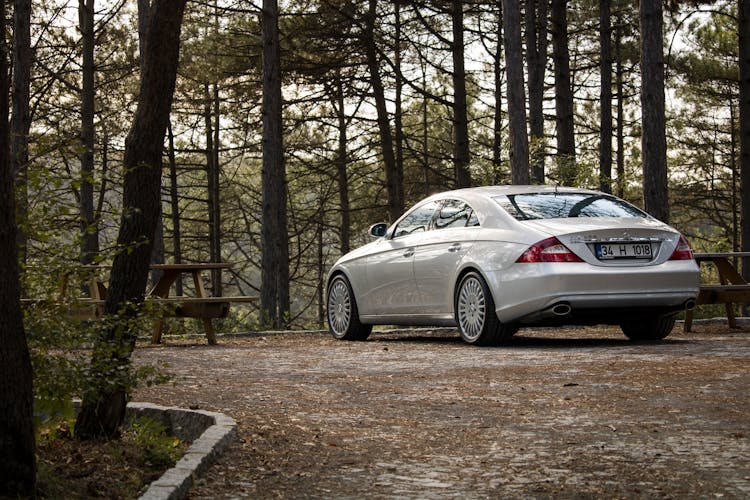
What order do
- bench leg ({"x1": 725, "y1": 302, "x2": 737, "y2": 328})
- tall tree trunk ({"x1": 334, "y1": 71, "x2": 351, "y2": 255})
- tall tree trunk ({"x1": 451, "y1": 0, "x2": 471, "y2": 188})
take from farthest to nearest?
tall tree trunk ({"x1": 334, "y1": 71, "x2": 351, "y2": 255}) < tall tree trunk ({"x1": 451, "y1": 0, "x2": 471, "y2": 188}) < bench leg ({"x1": 725, "y1": 302, "x2": 737, "y2": 328})

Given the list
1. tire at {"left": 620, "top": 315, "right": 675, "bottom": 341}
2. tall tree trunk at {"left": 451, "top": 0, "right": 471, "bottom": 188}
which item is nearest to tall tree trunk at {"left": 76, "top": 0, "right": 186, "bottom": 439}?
tire at {"left": 620, "top": 315, "right": 675, "bottom": 341}

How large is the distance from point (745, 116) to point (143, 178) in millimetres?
21928

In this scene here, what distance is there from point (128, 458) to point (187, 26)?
25288mm

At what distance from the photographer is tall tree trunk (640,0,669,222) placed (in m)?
17.2

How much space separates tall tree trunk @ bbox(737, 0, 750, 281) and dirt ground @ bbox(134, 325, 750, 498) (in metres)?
15.3

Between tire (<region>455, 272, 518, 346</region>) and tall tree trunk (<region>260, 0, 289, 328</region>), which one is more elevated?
tall tree trunk (<region>260, 0, 289, 328</region>)

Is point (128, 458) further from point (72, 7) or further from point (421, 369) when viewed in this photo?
point (72, 7)

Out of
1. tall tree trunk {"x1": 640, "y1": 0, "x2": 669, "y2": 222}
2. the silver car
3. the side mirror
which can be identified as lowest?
the silver car

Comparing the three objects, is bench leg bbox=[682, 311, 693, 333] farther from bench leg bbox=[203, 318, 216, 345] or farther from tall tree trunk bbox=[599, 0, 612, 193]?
tall tree trunk bbox=[599, 0, 612, 193]

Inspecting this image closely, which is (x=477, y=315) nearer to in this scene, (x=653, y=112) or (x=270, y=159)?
(x=653, y=112)

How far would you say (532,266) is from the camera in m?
10.6

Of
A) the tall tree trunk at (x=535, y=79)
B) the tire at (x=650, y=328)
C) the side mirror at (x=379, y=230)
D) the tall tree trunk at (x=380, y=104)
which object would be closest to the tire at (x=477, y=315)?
the tire at (x=650, y=328)

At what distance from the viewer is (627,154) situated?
4034 centimetres

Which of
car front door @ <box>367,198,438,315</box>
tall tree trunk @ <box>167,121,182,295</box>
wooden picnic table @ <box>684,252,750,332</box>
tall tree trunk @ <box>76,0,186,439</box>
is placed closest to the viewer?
tall tree trunk @ <box>76,0,186,439</box>
